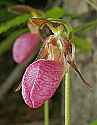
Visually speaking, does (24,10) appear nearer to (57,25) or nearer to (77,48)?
(77,48)

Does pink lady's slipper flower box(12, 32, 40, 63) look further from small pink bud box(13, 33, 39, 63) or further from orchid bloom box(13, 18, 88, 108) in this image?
orchid bloom box(13, 18, 88, 108)

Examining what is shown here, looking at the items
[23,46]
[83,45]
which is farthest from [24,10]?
[83,45]

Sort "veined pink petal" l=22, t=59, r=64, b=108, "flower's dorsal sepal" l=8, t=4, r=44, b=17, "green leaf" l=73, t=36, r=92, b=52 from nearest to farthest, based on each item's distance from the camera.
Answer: "veined pink petal" l=22, t=59, r=64, b=108, "flower's dorsal sepal" l=8, t=4, r=44, b=17, "green leaf" l=73, t=36, r=92, b=52

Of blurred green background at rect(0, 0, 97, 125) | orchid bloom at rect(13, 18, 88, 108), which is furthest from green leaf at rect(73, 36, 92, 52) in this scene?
orchid bloom at rect(13, 18, 88, 108)

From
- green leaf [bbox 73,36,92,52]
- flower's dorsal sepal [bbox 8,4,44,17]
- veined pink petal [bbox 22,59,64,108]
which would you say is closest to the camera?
veined pink petal [bbox 22,59,64,108]

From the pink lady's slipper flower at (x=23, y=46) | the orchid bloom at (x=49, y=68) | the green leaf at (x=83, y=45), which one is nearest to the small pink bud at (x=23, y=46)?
the pink lady's slipper flower at (x=23, y=46)

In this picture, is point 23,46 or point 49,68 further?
point 23,46

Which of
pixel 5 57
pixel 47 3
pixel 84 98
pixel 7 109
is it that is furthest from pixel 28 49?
pixel 5 57

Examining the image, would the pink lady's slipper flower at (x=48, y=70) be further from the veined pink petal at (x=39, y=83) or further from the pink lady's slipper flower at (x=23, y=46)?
the pink lady's slipper flower at (x=23, y=46)

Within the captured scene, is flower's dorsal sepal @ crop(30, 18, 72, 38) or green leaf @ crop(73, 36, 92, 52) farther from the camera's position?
green leaf @ crop(73, 36, 92, 52)
